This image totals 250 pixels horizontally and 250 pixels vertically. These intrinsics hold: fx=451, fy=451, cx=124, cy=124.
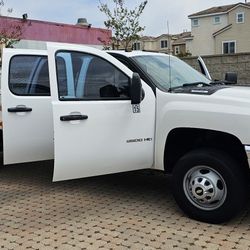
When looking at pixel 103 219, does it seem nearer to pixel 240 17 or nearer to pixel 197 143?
pixel 197 143

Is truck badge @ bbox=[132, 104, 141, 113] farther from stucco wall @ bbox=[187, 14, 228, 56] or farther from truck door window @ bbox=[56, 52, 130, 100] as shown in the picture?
stucco wall @ bbox=[187, 14, 228, 56]

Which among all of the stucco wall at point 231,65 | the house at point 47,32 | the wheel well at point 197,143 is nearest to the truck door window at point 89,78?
the wheel well at point 197,143

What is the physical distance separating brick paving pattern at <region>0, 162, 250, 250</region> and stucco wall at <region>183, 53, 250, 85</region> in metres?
6.64

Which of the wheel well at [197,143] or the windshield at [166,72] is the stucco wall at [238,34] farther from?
the wheel well at [197,143]

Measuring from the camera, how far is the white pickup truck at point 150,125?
4586mm

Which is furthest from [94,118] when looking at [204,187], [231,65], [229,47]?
[229,47]

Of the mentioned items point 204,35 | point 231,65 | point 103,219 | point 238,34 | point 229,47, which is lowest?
point 103,219

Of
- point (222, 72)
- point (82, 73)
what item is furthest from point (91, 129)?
point (222, 72)

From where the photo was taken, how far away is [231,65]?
12656 millimetres

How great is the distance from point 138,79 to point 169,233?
5.39 ft

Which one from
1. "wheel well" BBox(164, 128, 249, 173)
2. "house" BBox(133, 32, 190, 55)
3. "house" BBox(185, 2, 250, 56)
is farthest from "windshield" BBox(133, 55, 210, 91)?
"house" BBox(185, 2, 250, 56)

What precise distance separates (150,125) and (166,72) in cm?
85

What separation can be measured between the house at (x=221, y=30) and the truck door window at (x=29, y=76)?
139 ft

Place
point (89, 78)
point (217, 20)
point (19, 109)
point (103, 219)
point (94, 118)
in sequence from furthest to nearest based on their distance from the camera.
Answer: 1. point (217, 20)
2. point (19, 109)
3. point (89, 78)
4. point (94, 118)
5. point (103, 219)
